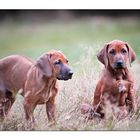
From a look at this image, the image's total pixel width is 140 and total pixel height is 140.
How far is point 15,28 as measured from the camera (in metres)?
11.4

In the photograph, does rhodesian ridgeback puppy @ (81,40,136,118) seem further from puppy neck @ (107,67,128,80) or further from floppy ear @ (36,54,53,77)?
floppy ear @ (36,54,53,77)

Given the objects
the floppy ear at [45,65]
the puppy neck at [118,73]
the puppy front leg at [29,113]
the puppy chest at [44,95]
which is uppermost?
the floppy ear at [45,65]

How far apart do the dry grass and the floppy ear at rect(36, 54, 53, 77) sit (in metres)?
0.18

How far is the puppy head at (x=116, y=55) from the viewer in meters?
11.2

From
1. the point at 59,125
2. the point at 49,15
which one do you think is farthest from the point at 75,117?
the point at 49,15

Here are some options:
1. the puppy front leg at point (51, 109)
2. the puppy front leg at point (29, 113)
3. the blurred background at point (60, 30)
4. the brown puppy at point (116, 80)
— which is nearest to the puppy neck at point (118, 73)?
the brown puppy at point (116, 80)

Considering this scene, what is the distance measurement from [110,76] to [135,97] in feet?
0.88

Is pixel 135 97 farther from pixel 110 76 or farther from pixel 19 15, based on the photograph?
pixel 19 15

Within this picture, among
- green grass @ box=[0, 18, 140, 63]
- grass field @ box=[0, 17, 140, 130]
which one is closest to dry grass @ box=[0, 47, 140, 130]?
grass field @ box=[0, 17, 140, 130]

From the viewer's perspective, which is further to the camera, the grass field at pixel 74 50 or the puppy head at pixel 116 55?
the grass field at pixel 74 50

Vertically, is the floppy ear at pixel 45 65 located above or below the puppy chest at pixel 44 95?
above

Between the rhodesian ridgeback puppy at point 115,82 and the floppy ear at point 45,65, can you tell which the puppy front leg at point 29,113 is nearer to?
the floppy ear at point 45,65

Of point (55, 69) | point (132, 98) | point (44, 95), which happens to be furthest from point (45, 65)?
point (132, 98)
